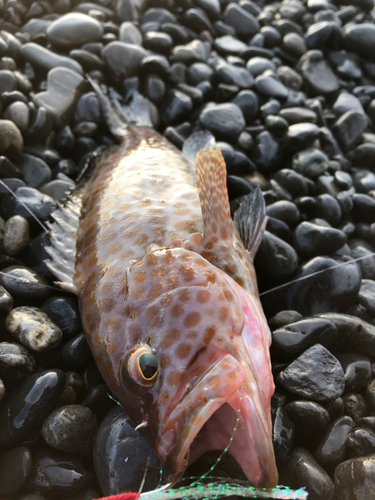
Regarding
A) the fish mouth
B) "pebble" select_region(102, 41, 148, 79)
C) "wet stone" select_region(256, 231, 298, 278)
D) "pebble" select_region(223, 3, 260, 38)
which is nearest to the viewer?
the fish mouth

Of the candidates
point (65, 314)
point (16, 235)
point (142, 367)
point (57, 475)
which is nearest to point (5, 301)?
point (65, 314)

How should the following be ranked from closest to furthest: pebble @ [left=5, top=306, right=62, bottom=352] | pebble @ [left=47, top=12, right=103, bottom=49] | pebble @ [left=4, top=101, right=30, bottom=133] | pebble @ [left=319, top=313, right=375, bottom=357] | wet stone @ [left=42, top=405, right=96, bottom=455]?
wet stone @ [left=42, top=405, right=96, bottom=455]
pebble @ [left=5, top=306, right=62, bottom=352]
pebble @ [left=319, top=313, right=375, bottom=357]
pebble @ [left=4, top=101, right=30, bottom=133]
pebble @ [left=47, top=12, right=103, bottom=49]

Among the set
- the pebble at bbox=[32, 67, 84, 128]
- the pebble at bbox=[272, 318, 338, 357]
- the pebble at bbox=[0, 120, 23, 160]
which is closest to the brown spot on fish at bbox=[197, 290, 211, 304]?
the pebble at bbox=[272, 318, 338, 357]

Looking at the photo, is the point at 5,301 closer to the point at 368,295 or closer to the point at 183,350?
the point at 183,350

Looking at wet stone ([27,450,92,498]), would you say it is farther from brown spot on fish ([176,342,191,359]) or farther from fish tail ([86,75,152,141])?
fish tail ([86,75,152,141])

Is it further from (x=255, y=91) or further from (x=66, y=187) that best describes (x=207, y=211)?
(x=255, y=91)

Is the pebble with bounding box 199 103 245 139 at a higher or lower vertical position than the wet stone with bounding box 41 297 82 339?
higher

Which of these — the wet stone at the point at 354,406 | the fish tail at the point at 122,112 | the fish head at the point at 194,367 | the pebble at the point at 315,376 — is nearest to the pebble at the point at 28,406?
the fish head at the point at 194,367
